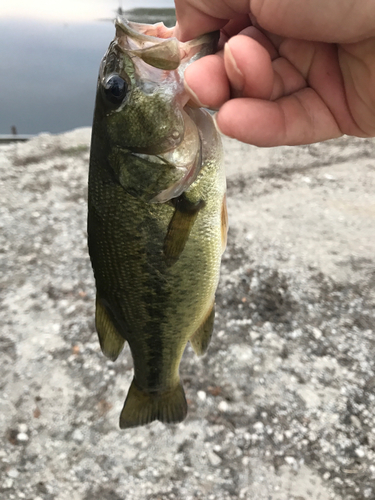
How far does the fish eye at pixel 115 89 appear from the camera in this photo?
118 centimetres

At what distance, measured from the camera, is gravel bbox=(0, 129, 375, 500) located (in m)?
2.34

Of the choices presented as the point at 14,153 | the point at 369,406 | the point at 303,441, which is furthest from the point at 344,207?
the point at 14,153

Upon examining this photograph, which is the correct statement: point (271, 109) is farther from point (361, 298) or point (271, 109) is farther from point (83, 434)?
point (361, 298)

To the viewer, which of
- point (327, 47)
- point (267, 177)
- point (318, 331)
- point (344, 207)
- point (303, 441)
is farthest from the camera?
point (267, 177)

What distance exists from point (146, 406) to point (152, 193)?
98 cm

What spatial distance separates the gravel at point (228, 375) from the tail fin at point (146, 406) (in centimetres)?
83

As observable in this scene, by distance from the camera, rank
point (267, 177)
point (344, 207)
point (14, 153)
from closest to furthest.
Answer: point (344, 207) < point (267, 177) < point (14, 153)

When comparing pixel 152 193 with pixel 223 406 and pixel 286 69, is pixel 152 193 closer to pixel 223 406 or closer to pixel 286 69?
pixel 286 69

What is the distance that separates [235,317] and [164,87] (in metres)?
2.25

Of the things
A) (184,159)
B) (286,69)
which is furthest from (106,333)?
(286,69)

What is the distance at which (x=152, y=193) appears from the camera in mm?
1257

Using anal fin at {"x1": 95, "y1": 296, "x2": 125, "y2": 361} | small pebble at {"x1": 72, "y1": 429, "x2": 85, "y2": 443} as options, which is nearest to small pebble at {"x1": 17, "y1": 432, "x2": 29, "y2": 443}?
small pebble at {"x1": 72, "y1": 429, "x2": 85, "y2": 443}

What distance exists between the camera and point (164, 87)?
119 centimetres

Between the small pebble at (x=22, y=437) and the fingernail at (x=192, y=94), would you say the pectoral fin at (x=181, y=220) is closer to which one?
the fingernail at (x=192, y=94)
